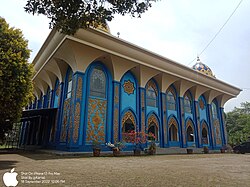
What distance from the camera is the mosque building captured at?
10992 mm

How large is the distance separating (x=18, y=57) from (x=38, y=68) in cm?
899

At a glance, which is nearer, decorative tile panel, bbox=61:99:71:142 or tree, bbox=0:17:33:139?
tree, bbox=0:17:33:139

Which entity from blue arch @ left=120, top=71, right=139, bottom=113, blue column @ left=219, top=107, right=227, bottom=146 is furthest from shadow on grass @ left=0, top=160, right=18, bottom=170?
blue column @ left=219, top=107, right=227, bottom=146

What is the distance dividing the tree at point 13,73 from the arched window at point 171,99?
36.8ft

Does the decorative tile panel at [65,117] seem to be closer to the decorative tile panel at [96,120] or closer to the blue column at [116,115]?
the decorative tile panel at [96,120]

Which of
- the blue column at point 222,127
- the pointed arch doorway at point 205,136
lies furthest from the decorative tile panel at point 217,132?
the pointed arch doorway at point 205,136

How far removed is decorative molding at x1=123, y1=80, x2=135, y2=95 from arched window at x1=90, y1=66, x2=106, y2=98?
1738 millimetres

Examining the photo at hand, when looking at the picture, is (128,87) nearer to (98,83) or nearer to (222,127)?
(98,83)

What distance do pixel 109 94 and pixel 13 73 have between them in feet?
20.7

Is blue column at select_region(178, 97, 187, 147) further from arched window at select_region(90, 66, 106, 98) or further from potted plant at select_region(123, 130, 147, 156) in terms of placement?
arched window at select_region(90, 66, 106, 98)

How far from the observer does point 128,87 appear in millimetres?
13750

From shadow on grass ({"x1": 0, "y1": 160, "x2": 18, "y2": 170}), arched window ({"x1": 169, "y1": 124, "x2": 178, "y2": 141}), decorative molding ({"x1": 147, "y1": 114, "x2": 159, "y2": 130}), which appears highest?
decorative molding ({"x1": 147, "y1": 114, "x2": 159, "y2": 130})

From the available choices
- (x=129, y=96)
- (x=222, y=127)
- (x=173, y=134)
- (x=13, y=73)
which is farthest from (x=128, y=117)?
(x=222, y=127)

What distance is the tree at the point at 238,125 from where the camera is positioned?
84.7 feet
